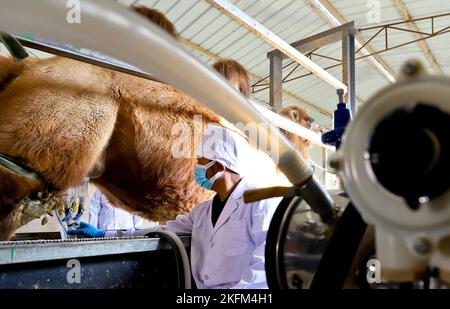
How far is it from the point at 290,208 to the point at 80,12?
1.25 feet

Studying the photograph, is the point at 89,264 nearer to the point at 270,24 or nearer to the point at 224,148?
the point at 224,148

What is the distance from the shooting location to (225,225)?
4.93 ft

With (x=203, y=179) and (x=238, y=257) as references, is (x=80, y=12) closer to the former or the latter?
(x=238, y=257)

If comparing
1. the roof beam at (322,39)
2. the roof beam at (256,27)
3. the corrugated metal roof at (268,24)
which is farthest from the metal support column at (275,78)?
the corrugated metal roof at (268,24)

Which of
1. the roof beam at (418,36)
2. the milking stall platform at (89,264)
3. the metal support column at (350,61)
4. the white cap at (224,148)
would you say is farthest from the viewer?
the roof beam at (418,36)

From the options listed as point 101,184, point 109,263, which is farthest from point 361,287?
point 101,184

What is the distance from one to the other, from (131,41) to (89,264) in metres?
0.93

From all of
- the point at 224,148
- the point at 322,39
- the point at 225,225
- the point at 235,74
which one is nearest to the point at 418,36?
the point at 322,39

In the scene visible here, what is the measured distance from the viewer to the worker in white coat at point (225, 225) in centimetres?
140

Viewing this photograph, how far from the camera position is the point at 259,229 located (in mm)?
1405

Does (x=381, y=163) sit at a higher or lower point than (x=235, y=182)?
lower

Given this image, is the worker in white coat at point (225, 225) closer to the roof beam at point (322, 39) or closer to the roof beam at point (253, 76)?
the roof beam at point (322, 39)

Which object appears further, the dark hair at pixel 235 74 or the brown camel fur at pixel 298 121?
the brown camel fur at pixel 298 121

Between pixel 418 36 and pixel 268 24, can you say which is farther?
pixel 418 36
